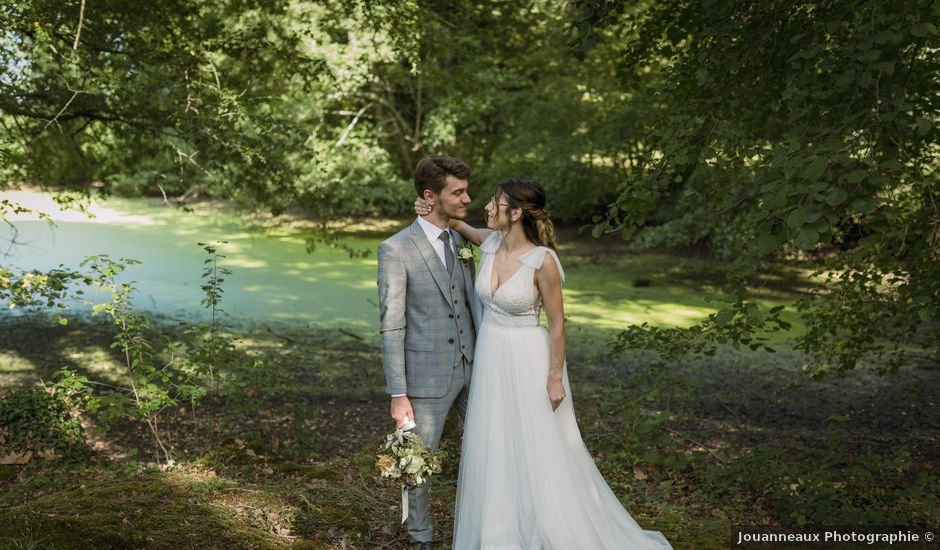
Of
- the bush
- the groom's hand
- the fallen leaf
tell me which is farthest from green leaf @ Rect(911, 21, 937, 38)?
the fallen leaf

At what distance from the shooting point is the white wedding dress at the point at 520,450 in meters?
3.22

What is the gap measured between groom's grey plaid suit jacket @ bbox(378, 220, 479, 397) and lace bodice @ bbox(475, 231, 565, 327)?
11 cm

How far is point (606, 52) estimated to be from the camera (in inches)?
553

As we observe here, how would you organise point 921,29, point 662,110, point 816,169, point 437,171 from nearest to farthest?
1. point 816,169
2. point 921,29
3. point 437,171
4. point 662,110

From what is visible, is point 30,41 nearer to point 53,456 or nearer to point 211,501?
point 53,456

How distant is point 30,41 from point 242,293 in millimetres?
6289

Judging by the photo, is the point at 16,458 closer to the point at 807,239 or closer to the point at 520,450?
the point at 520,450

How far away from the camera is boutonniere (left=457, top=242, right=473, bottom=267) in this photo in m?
3.28

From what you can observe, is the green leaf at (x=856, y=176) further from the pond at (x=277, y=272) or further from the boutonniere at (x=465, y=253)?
the pond at (x=277, y=272)

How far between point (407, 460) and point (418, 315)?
1.86ft

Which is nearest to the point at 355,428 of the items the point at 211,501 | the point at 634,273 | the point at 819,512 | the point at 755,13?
the point at 211,501

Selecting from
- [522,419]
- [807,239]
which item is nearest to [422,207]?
[522,419]

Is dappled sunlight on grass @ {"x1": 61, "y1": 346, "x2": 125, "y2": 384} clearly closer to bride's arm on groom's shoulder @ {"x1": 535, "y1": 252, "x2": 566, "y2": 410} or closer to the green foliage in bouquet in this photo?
the green foliage in bouquet

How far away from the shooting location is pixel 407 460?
3.04 m
